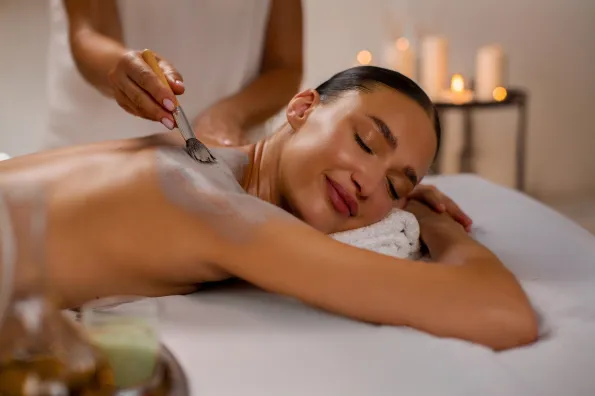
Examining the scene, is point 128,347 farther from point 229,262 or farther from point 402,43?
point 402,43

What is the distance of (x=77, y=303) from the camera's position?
96 cm

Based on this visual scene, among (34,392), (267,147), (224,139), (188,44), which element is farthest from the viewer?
(188,44)


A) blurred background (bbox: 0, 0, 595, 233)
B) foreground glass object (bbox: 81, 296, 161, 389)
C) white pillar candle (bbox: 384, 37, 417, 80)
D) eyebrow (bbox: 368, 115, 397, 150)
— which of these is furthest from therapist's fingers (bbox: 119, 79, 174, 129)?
blurred background (bbox: 0, 0, 595, 233)

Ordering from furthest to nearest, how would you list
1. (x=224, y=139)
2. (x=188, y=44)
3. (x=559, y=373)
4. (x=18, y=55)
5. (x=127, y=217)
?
(x=18, y=55)
(x=188, y=44)
(x=224, y=139)
(x=127, y=217)
(x=559, y=373)

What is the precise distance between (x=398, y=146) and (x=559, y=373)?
0.45m

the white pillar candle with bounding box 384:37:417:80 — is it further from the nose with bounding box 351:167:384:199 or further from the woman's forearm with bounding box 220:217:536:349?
the woman's forearm with bounding box 220:217:536:349

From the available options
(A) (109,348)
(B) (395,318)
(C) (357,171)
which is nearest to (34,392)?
(A) (109,348)

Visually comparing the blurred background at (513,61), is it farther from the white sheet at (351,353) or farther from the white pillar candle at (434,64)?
the white sheet at (351,353)

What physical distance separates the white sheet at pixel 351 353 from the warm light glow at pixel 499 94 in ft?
6.29

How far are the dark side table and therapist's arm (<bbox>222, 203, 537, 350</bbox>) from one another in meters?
1.86

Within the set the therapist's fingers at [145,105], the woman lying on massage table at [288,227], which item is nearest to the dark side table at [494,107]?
the woman lying on massage table at [288,227]

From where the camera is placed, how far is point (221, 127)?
1522 millimetres

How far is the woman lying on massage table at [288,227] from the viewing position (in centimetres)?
88

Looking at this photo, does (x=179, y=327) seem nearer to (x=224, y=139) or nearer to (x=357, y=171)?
(x=357, y=171)
